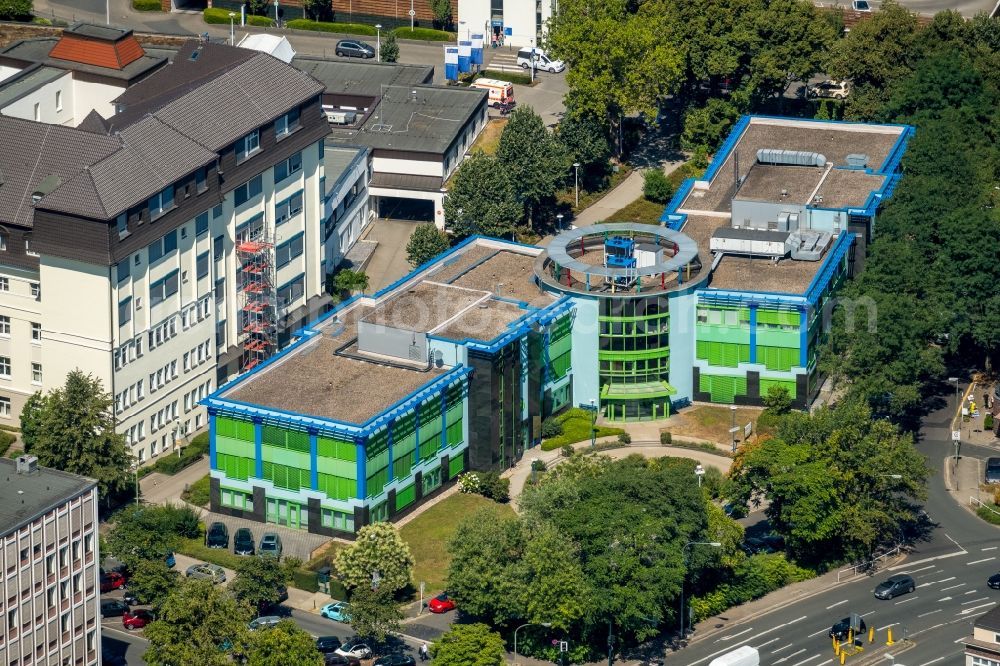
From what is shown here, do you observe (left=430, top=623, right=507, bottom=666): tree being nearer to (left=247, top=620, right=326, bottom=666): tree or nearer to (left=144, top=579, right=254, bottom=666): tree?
(left=247, top=620, right=326, bottom=666): tree

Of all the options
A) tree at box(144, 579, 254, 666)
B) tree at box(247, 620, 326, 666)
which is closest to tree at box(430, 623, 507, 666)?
tree at box(247, 620, 326, 666)

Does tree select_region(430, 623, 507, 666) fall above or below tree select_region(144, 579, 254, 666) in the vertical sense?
below

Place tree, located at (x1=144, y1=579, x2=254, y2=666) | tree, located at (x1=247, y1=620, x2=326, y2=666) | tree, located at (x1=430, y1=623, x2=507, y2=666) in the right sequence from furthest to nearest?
tree, located at (x1=430, y1=623, x2=507, y2=666)
tree, located at (x1=144, y1=579, x2=254, y2=666)
tree, located at (x1=247, y1=620, x2=326, y2=666)

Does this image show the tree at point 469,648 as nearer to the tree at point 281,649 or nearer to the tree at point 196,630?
the tree at point 281,649

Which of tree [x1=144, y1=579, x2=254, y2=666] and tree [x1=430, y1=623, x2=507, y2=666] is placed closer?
tree [x1=144, y1=579, x2=254, y2=666]

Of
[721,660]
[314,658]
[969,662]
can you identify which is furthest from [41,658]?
[969,662]

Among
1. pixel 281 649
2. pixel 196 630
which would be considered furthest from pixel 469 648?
pixel 196 630

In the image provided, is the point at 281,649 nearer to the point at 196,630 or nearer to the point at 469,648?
the point at 196,630
